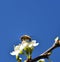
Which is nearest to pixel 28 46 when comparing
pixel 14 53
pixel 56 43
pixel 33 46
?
pixel 33 46

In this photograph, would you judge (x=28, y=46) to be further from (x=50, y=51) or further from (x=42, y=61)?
(x=42, y=61)

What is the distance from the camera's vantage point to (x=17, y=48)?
1707mm

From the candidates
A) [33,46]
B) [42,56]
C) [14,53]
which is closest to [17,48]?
[14,53]

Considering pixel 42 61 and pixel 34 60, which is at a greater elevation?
pixel 42 61

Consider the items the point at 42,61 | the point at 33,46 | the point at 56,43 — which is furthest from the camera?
the point at 42,61

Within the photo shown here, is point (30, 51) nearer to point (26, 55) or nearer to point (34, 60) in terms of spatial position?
point (26, 55)

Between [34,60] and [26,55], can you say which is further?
[26,55]

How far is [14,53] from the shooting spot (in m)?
1.68

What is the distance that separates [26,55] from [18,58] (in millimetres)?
111

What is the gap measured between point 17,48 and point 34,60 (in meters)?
0.25

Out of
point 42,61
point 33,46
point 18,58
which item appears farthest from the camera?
point 42,61

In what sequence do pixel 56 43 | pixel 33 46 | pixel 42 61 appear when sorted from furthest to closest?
1. pixel 42 61
2. pixel 33 46
3. pixel 56 43

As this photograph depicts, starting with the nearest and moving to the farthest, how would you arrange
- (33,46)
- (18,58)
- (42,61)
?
(33,46)
(18,58)
(42,61)

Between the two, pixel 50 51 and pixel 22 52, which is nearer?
pixel 50 51
